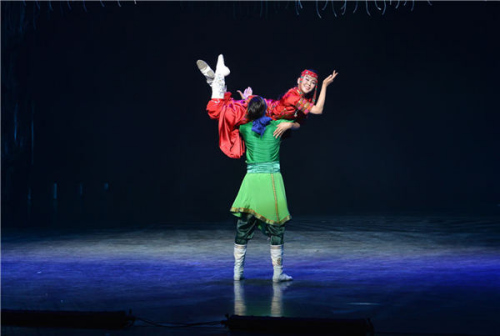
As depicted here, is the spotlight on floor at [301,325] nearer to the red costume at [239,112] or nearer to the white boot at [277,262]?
the white boot at [277,262]

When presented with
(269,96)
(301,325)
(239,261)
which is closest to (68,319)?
(301,325)

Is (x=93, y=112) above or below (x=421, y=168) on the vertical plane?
above

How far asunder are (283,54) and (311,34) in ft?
1.90

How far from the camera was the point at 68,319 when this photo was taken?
10.5ft

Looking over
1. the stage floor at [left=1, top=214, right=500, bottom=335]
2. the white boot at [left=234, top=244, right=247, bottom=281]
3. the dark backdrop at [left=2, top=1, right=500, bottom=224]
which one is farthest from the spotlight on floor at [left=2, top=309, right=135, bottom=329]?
the dark backdrop at [left=2, top=1, right=500, bottom=224]

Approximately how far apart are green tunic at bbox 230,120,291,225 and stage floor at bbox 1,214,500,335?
17.6 inches

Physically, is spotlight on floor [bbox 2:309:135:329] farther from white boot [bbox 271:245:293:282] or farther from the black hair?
the black hair

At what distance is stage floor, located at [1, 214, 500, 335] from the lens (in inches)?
136

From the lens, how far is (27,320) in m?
3.22

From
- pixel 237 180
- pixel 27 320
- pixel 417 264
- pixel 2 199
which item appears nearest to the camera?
pixel 27 320

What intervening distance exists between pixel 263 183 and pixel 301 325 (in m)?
1.46

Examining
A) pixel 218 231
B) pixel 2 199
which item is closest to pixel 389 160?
pixel 218 231

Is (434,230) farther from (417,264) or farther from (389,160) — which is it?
(389,160)

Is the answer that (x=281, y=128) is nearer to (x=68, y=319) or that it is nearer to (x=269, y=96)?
(x=68, y=319)
